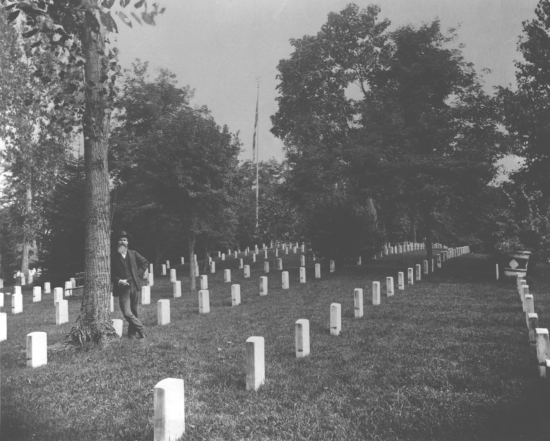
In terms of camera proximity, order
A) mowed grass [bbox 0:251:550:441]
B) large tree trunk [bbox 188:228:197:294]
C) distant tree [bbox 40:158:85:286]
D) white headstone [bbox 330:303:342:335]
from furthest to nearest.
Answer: distant tree [bbox 40:158:85:286] → large tree trunk [bbox 188:228:197:294] → white headstone [bbox 330:303:342:335] → mowed grass [bbox 0:251:550:441]

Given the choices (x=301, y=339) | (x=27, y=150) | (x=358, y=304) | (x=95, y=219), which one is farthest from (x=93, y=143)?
(x=27, y=150)

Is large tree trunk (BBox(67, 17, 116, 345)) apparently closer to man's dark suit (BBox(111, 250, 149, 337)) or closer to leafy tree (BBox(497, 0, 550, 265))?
man's dark suit (BBox(111, 250, 149, 337))

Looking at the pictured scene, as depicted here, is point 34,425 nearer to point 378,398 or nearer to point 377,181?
point 378,398

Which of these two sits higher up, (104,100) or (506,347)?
(104,100)

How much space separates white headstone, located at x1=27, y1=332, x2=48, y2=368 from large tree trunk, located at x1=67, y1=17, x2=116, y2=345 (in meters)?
0.77

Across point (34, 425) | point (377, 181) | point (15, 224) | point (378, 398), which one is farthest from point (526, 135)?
point (15, 224)

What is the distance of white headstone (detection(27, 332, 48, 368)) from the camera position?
6.79 metres

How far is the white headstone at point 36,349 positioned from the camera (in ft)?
22.3

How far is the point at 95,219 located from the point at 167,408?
4.58 metres

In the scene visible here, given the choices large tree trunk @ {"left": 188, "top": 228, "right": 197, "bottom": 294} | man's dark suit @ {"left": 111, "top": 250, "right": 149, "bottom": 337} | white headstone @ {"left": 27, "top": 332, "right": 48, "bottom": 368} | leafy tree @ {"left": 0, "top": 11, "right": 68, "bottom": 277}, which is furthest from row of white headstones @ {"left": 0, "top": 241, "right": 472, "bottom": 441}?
leafy tree @ {"left": 0, "top": 11, "right": 68, "bottom": 277}

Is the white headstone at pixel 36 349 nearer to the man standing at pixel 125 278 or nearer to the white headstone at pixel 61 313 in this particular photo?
the man standing at pixel 125 278

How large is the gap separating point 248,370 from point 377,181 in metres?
15.7

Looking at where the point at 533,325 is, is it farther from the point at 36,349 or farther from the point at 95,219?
the point at 36,349

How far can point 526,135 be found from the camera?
12.9 m
